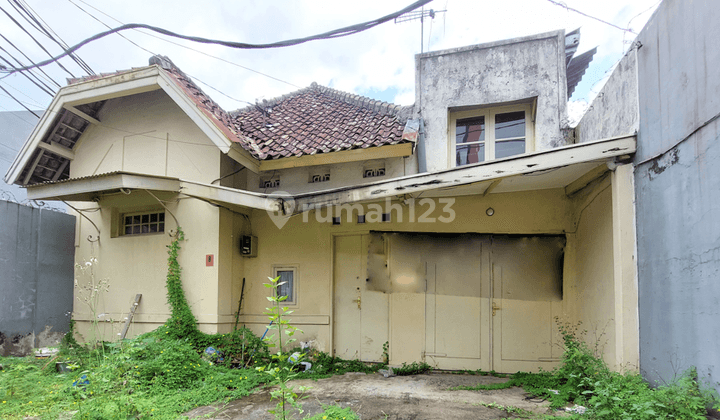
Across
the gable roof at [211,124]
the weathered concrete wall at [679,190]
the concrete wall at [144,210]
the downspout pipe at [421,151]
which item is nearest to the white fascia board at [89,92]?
the gable roof at [211,124]

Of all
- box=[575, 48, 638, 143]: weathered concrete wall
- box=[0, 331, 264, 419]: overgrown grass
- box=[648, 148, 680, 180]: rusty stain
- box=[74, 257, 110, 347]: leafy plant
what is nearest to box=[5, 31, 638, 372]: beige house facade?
box=[74, 257, 110, 347]: leafy plant

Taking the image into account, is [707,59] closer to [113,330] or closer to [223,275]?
[223,275]

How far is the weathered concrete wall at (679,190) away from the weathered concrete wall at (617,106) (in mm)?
201

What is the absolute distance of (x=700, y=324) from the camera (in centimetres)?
347

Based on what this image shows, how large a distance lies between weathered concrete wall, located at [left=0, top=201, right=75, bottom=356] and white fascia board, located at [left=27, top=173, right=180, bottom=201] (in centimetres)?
127

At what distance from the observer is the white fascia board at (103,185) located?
21.2ft

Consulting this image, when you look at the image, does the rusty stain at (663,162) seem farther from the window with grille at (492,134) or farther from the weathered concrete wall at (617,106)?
the window with grille at (492,134)

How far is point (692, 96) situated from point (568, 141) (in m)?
3.74

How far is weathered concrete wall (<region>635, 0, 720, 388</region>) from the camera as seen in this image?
11.0 feet

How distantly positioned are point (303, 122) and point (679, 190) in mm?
6660

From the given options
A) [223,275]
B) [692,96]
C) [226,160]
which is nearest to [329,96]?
[226,160]

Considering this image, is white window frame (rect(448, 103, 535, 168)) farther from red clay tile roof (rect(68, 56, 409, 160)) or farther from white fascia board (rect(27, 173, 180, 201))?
white fascia board (rect(27, 173, 180, 201))

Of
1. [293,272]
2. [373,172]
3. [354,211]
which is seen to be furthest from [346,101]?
[293,272]

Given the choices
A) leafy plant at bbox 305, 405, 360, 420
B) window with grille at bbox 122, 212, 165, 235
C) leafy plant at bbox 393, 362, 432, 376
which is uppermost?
window with grille at bbox 122, 212, 165, 235
